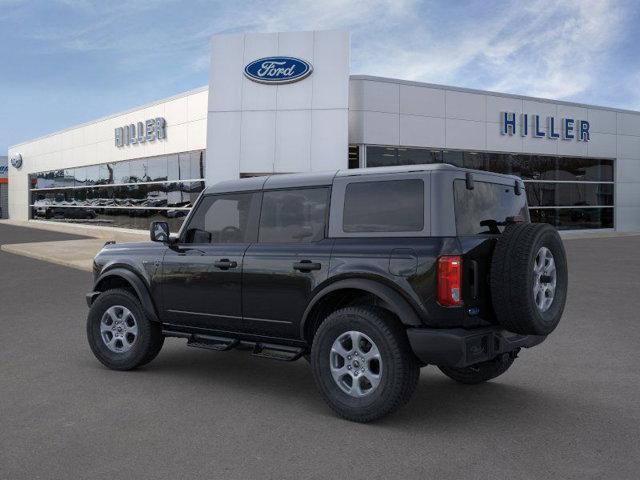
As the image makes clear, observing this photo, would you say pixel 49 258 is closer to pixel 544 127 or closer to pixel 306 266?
pixel 306 266

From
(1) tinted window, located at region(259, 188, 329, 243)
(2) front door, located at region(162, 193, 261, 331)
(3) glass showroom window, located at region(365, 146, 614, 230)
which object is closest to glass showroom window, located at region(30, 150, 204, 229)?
(3) glass showroom window, located at region(365, 146, 614, 230)

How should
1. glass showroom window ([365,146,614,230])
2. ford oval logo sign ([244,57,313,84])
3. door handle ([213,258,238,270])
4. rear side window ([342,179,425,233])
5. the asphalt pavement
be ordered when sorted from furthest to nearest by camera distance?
glass showroom window ([365,146,614,230]), ford oval logo sign ([244,57,313,84]), door handle ([213,258,238,270]), rear side window ([342,179,425,233]), the asphalt pavement

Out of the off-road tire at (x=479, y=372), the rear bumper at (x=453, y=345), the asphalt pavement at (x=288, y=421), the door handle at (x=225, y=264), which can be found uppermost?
the door handle at (x=225, y=264)

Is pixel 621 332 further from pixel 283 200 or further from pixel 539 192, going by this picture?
pixel 539 192

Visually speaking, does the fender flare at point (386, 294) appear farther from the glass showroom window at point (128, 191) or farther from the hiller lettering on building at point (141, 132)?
the hiller lettering on building at point (141, 132)

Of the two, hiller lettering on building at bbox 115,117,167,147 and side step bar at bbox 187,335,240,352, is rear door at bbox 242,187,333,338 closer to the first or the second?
side step bar at bbox 187,335,240,352

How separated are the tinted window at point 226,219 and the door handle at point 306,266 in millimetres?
633

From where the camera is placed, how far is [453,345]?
14.6 ft

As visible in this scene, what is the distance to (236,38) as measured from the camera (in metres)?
22.7

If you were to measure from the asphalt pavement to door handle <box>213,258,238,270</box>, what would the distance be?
3.41 feet

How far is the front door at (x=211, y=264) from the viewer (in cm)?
564

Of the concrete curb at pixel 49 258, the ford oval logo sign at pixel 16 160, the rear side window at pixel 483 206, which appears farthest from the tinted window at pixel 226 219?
the ford oval logo sign at pixel 16 160

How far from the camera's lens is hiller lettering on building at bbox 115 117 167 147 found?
90.9 ft

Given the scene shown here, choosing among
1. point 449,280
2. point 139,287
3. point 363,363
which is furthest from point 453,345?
point 139,287
